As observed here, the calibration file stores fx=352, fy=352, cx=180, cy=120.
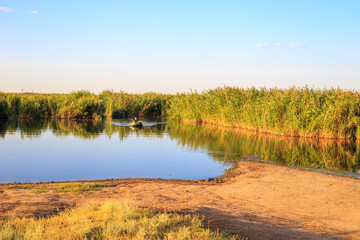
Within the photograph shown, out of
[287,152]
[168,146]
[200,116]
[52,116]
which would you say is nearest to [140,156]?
[168,146]

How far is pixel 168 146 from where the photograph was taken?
22.2 m

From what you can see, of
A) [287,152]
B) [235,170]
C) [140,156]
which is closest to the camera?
[235,170]

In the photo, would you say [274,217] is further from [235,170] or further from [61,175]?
[61,175]

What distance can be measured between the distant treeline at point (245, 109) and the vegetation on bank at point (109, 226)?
20.5 metres

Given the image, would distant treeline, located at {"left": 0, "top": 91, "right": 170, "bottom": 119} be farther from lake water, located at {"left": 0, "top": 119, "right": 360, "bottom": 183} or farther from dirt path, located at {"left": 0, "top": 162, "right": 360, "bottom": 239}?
dirt path, located at {"left": 0, "top": 162, "right": 360, "bottom": 239}

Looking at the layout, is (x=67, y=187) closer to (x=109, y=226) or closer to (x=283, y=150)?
(x=109, y=226)

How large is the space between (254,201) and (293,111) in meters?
17.6

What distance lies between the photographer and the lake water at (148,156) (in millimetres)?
14078

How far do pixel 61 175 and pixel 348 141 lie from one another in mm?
19810

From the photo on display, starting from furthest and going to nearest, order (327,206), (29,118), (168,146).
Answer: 1. (29,118)
2. (168,146)
3. (327,206)

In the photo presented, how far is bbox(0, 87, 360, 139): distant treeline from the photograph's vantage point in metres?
25.0

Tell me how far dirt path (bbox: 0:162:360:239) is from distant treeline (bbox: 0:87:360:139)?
→ 43.0ft

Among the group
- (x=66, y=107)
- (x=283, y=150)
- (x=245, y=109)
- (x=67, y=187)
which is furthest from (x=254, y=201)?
(x=66, y=107)

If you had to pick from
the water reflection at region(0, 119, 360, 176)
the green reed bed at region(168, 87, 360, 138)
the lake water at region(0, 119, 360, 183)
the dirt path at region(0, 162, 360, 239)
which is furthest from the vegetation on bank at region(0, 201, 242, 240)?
the green reed bed at region(168, 87, 360, 138)
